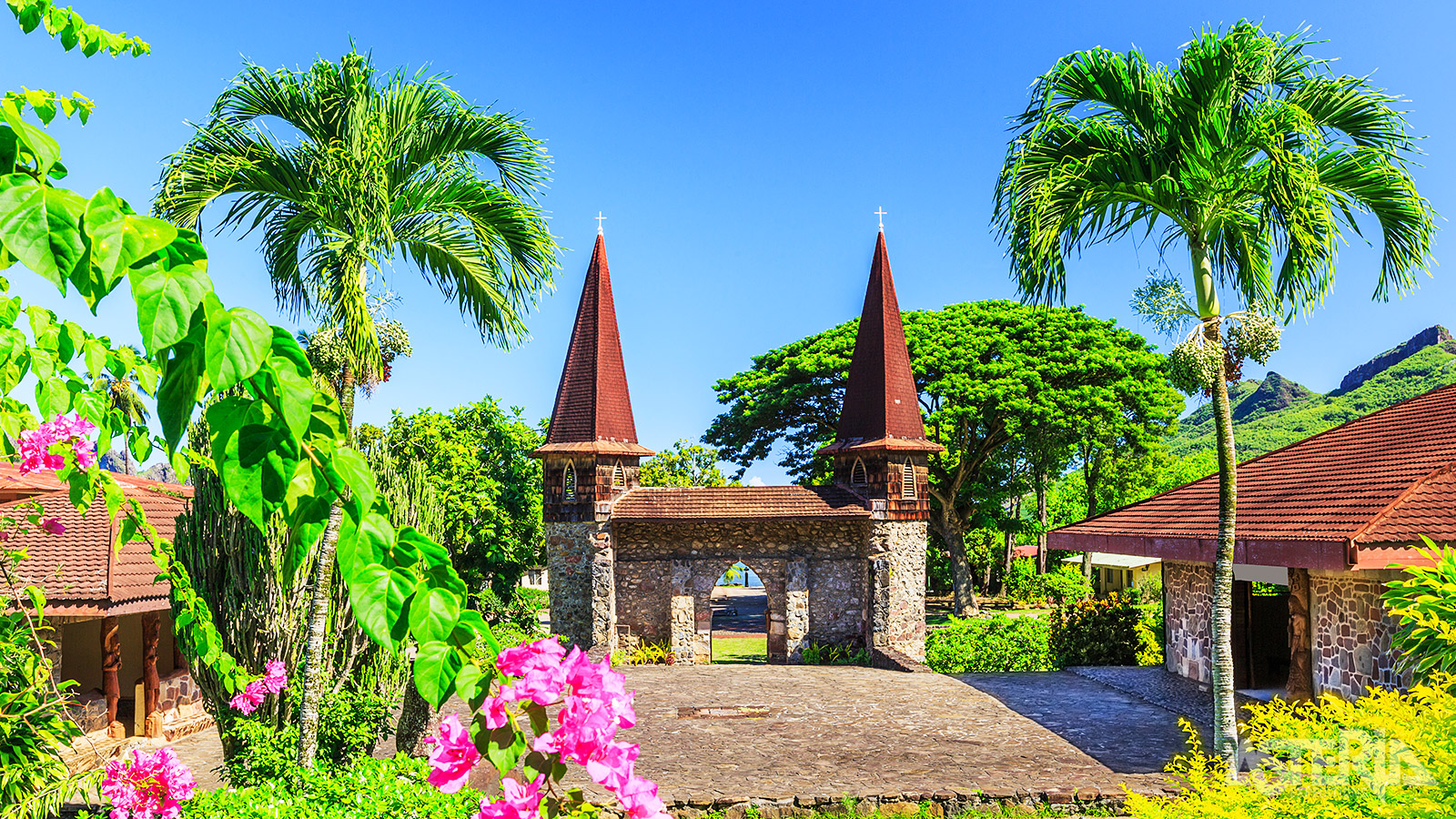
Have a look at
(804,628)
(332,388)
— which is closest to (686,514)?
(804,628)

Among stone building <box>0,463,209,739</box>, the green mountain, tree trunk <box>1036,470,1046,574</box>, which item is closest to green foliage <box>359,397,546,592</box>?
stone building <box>0,463,209,739</box>

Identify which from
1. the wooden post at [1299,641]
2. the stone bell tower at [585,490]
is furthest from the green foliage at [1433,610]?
the stone bell tower at [585,490]

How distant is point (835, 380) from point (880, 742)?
18.0 meters

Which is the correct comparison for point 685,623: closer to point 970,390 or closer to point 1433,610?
point 970,390

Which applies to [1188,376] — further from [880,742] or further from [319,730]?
[319,730]

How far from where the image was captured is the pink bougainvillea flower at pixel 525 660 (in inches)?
51.9

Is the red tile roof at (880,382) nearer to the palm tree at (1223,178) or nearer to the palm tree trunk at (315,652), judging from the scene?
the palm tree at (1223,178)

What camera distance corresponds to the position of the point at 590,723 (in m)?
1.35

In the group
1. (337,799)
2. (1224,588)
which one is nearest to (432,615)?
(337,799)

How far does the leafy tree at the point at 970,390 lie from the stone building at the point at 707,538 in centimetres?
590

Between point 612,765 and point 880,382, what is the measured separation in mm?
20014

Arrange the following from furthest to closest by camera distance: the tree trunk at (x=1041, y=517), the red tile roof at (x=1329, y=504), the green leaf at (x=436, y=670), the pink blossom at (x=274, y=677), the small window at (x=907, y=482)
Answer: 1. the tree trunk at (x=1041, y=517)
2. the small window at (x=907, y=482)
3. the red tile roof at (x=1329, y=504)
4. the pink blossom at (x=274, y=677)
5. the green leaf at (x=436, y=670)

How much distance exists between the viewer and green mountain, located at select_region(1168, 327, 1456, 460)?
63062mm

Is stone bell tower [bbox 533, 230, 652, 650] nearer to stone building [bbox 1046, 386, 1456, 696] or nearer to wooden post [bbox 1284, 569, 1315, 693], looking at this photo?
stone building [bbox 1046, 386, 1456, 696]
